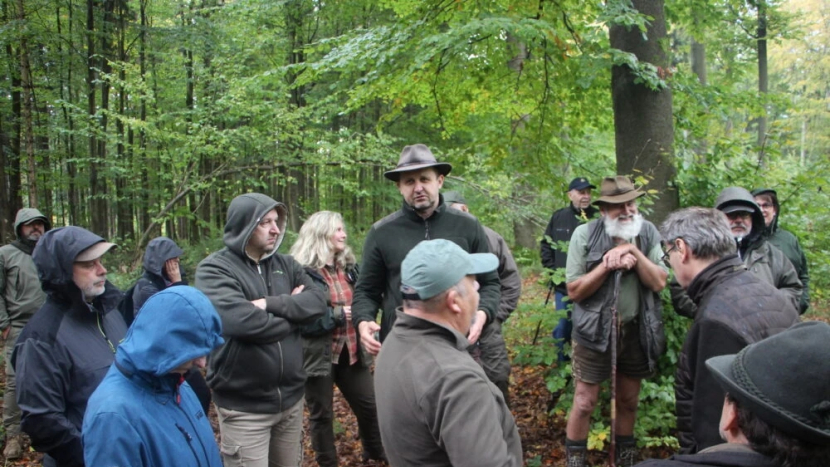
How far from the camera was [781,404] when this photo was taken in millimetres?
1449

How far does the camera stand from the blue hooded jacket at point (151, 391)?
6.98ft

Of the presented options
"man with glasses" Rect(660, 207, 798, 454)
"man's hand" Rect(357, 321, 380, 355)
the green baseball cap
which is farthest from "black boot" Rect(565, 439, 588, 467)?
the green baseball cap

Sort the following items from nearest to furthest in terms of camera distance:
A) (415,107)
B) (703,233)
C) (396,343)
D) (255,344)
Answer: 1. (396,343)
2. (703,233)
3. (255,344)
4. (415,107)

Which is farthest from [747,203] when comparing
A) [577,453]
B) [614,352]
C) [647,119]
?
[577,453]

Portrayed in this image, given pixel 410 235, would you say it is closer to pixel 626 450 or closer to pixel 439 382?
pixel 439 382

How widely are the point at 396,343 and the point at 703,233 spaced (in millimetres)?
1711

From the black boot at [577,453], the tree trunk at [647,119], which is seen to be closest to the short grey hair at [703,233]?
the black boot at [577,453]

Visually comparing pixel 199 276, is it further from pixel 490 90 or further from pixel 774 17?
pixel 774 17

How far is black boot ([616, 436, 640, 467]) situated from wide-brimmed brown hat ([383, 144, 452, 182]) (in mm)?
2708

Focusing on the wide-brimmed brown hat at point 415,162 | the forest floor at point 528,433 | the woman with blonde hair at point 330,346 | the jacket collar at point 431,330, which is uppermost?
the wide-brimmed brown hat at point 415,162

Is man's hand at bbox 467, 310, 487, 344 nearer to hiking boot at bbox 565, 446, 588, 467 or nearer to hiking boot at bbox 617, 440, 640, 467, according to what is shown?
hiking boot at bbox 565, 446, 588, 467

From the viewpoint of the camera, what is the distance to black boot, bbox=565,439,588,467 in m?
4.42

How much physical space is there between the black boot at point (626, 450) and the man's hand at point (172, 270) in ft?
14.9

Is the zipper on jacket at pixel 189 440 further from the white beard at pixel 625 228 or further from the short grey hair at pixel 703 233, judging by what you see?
the white beard at pixel 625 228
